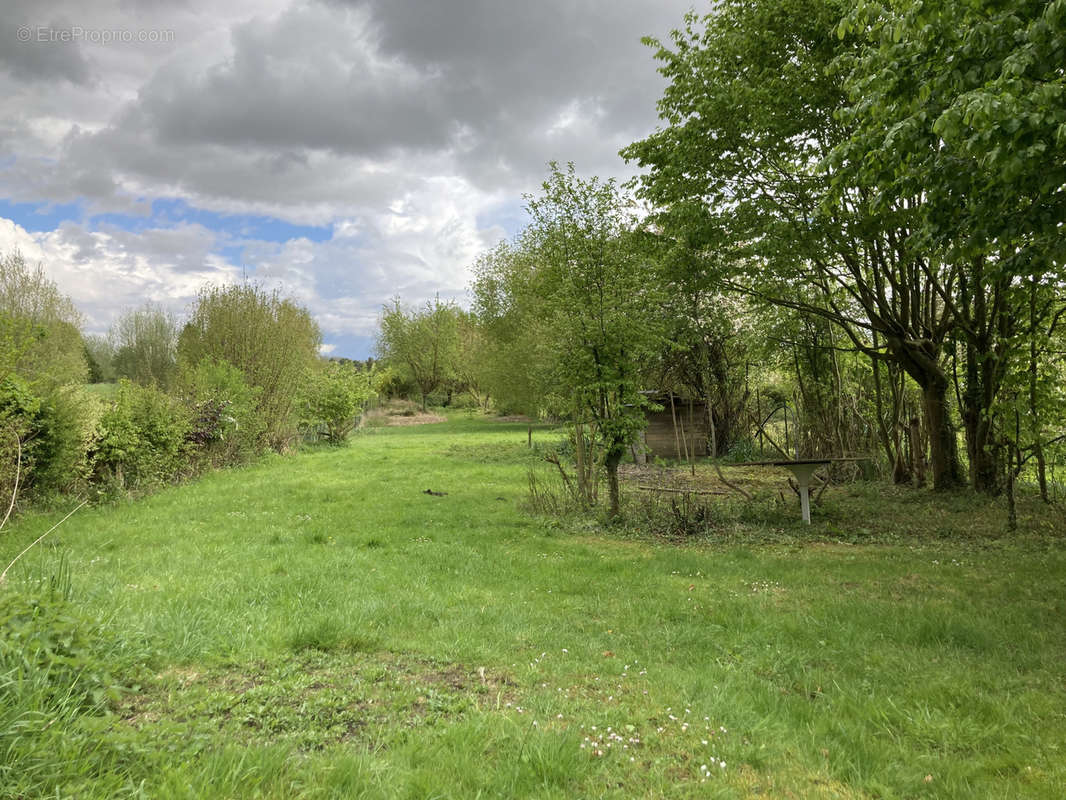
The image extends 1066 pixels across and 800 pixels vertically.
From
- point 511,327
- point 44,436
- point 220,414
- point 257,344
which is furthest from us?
point 511,327

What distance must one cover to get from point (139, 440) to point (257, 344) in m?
8.55

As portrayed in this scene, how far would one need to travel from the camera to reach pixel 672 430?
2161 cm

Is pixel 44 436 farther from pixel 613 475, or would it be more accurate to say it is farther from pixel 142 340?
pixel 142 340

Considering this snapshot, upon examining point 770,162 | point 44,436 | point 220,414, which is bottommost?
point 44,436

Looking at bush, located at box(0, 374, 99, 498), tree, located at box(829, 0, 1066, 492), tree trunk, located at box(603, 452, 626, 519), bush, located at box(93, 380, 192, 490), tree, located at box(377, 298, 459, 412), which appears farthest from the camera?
tree, located at box(377, 298, 459, 412)

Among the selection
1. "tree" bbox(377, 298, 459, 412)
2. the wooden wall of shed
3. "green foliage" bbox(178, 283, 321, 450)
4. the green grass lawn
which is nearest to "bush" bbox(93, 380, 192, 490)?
the green grass lawn

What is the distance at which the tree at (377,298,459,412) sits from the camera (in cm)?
4934

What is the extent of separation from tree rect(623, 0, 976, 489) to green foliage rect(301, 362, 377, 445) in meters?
16.0

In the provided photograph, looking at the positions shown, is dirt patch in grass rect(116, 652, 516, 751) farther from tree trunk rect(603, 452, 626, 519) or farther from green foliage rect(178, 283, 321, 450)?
green foliage rect(178, 283, 321, 450)

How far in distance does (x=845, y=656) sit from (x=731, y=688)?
3.87 ft

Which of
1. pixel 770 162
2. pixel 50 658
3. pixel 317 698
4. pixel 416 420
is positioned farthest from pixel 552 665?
pixel 416 420

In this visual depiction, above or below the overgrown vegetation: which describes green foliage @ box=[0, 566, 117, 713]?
below

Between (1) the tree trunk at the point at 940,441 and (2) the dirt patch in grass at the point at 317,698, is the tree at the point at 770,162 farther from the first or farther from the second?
(2) the dirt patch in grass at the point at 317,698

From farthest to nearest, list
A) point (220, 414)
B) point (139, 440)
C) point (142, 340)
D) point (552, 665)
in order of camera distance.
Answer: point (142, 340) < point (220, 414) < point (139, 440) < point (552, 665)
